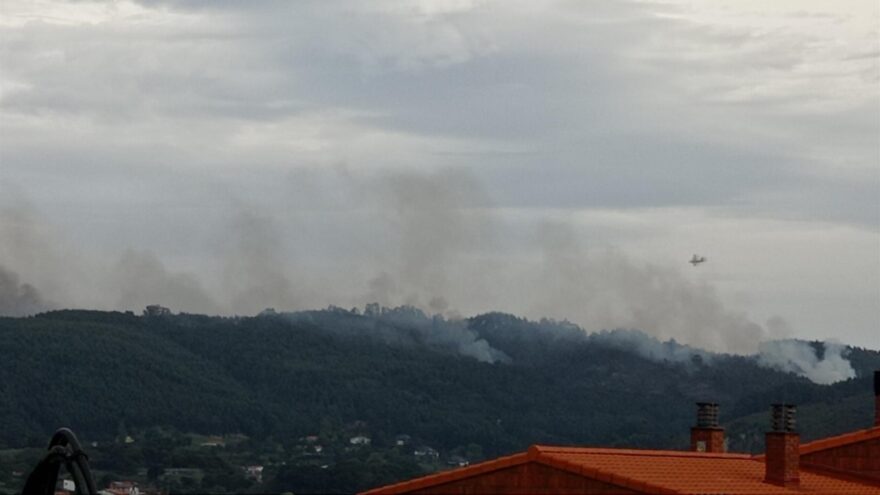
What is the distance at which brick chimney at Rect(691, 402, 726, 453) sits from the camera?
233 ft

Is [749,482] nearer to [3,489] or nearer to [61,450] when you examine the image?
[61,450]

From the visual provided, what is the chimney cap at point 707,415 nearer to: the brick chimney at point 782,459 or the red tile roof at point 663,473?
the red tile roof at point 663,473

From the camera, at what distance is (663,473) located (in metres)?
53.5

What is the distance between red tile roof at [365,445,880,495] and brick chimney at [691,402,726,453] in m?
10.0

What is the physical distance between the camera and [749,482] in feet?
182

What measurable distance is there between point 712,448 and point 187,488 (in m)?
125

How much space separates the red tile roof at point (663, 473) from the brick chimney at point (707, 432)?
10036mm

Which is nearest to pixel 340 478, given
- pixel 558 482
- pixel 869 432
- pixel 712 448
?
pixel 712 448

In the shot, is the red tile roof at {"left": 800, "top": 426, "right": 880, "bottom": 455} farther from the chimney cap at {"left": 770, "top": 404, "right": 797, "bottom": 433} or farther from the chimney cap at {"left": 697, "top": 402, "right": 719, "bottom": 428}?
the chimney cap at {"left": 697, "top": 402, "right": 719, "bottom": 428}

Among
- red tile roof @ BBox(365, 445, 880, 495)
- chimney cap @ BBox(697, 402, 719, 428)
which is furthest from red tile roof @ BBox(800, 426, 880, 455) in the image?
chimney cap @ BBox(697, 402, 719, 428)

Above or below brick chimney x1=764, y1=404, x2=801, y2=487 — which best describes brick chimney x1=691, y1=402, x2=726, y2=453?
above

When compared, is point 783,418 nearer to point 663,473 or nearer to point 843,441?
point 663,473

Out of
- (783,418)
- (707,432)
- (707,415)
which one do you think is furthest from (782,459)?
(707,415)

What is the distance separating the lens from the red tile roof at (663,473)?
49.9m
